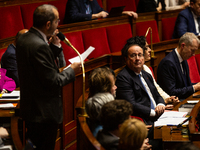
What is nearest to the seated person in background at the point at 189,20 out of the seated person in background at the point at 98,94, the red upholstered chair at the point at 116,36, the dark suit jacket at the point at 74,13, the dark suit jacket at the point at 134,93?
the red upholstered chair at the point at 116,36

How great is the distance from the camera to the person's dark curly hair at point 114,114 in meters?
1.17

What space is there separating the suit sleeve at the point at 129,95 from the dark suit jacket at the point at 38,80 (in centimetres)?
51

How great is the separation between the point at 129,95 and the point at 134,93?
6 centimetres

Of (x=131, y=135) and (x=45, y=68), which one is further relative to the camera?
(x=45, y=68)

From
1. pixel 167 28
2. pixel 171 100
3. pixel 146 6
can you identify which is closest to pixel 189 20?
pixel 167 28

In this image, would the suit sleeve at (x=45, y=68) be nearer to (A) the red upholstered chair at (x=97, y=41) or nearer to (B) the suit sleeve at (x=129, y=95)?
Result: (B) the suit sleeve at (x=129, y=95)

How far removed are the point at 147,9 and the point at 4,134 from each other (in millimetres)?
2841

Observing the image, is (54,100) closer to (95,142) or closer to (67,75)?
(67,75)

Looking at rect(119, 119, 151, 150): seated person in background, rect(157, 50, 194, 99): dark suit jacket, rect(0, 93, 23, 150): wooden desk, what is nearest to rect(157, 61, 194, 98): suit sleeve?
rect(157, 50, 194, 99): dark suit jacket

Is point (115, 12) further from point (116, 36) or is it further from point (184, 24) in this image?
point (184, 24)

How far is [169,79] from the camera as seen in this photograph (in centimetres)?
235

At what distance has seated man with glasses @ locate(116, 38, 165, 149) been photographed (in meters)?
1.81

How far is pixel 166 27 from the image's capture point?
3.68 meters

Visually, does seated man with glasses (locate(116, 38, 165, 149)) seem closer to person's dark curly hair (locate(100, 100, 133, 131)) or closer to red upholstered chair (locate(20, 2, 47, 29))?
person's dark curly hair (locate(100, 100, 133, 131))
